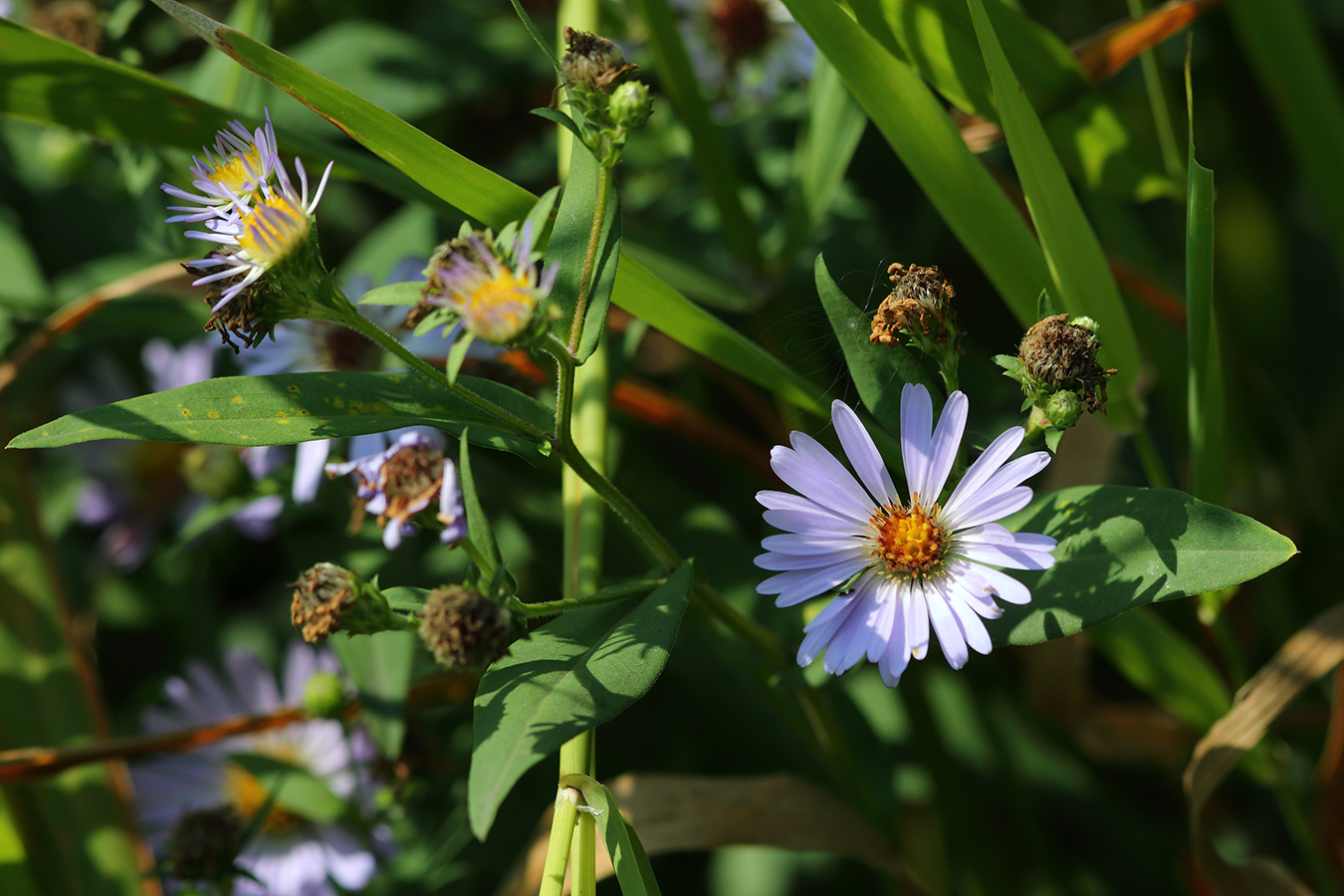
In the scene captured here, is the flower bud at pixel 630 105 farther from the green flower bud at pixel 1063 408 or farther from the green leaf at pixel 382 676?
the green leaf at pixel 382 676

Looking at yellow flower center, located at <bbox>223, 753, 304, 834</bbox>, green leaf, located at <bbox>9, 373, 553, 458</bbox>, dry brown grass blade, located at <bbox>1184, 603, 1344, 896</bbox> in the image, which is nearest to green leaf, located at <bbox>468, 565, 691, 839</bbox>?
green leaf, located at <bbox>9, 373, 553, 458</bbox>

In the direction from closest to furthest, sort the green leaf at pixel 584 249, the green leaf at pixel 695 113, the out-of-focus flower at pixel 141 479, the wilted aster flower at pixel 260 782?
the green leaf at pixel 584 249, the green leaf at pixel 695 113, the wilted aster flower at pixel 260 782, the out-of-focus flower at pixel 141 479

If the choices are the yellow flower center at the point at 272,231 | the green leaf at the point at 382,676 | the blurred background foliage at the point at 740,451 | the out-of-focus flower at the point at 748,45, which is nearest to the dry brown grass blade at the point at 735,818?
the blurred background foliage at the point at 740,451

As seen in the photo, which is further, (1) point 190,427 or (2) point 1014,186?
(2) point 1014,186

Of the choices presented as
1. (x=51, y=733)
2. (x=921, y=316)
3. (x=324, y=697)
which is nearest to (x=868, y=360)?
(x=921, y=316)

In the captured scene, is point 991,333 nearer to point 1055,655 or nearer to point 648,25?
point 1055,655

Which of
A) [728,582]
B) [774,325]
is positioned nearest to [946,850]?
[728,582]
